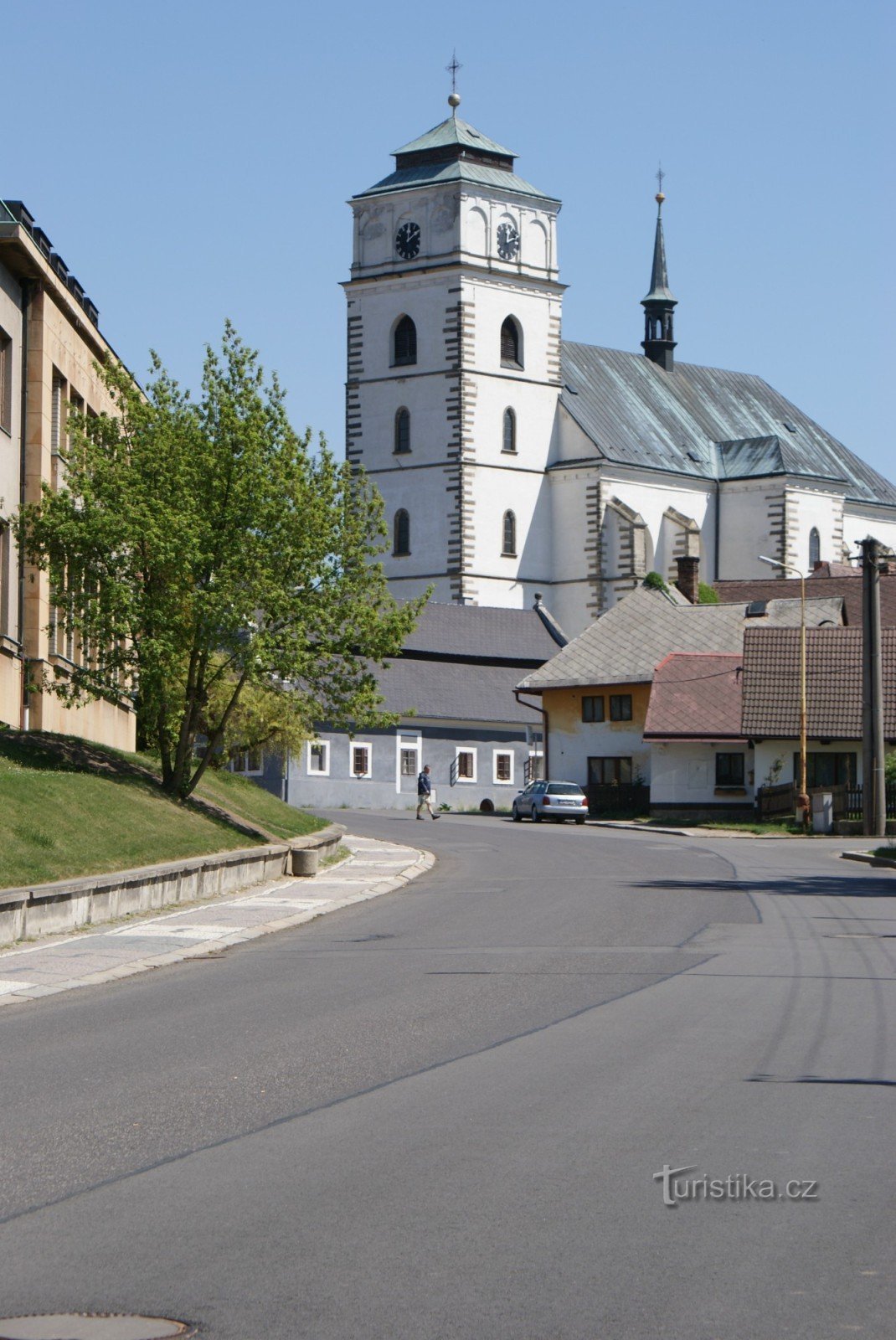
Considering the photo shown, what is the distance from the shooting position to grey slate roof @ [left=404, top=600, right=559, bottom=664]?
278 feet

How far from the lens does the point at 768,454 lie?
108812 millimetres

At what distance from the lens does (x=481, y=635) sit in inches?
3447

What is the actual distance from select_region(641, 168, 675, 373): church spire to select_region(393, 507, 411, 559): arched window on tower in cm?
2807

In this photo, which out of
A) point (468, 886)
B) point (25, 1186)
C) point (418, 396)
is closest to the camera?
point (25, 1186)

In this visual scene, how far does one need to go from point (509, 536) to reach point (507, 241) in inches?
590

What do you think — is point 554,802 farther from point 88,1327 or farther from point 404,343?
point 88,1327

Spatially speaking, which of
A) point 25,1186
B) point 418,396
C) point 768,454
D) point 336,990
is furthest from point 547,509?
point 25,1186

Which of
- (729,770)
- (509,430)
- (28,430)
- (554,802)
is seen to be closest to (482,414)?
(509,430)

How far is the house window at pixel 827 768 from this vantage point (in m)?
59.5

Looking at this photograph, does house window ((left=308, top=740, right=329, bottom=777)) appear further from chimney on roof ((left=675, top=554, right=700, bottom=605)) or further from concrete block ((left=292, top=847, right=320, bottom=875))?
concrete block ((left=292, top=847, right=320, bottom=875))

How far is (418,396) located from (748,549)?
22651mm

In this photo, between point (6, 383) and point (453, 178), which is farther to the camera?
point (453, 178)

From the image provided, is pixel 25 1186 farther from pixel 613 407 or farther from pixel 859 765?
pixel 613 407

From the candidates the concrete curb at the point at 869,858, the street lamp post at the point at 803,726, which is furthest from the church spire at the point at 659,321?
the concrete curb at the point at 869,858
